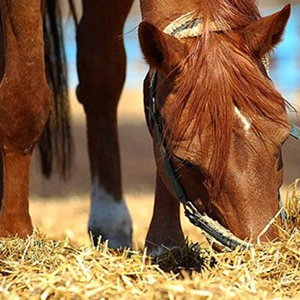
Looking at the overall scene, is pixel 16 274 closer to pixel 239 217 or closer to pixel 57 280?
pixel 57 280

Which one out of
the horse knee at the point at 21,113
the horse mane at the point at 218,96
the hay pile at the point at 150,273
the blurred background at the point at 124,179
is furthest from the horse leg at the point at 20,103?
the horse mane at the point at 218,96

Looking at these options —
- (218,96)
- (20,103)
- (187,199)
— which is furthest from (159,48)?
(20,103)

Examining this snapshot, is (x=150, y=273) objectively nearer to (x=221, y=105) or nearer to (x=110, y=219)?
(x=221, y=105)

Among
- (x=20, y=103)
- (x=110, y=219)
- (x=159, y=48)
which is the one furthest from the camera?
(x=110, y=219)

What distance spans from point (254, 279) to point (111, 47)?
2032mm

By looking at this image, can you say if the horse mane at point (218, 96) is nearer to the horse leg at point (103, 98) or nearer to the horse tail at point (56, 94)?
the horse leg at point (103, 98)

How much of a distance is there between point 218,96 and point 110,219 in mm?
1702

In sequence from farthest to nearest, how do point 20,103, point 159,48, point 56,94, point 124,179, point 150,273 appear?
point 124,179
point 56,94
point 20,103
point 159,48
point 150,273

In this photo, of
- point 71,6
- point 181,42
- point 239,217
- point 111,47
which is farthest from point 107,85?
point 239,217

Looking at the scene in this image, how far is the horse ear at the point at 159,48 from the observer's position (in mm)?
2537

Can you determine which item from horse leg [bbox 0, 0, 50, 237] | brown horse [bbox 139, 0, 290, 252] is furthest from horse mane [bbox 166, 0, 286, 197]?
horse leg [bbox 0, 0, 50, 237]

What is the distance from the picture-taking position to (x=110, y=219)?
4.07m

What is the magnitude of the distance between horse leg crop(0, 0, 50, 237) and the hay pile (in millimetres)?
594

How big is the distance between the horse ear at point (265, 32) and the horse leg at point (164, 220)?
2.65 feet
